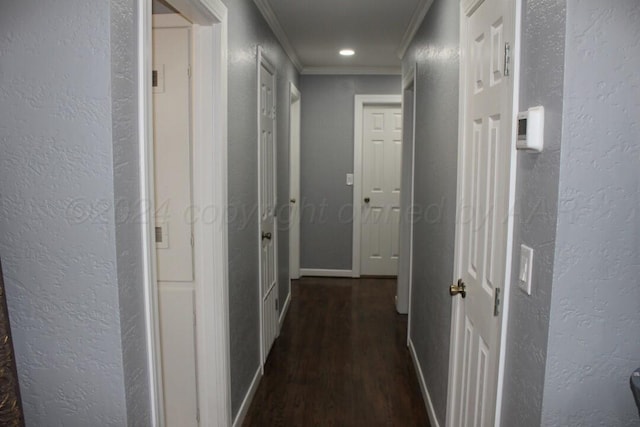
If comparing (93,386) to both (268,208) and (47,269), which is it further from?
(268,208)

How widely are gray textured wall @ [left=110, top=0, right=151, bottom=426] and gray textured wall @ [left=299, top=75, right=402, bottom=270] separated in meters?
4.34

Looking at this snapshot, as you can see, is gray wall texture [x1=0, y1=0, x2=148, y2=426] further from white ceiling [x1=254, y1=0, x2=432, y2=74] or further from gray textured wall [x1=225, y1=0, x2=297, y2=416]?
white ceiling [x1=254, y1=0, x2=432, y2=74]

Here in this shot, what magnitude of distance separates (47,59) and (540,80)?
1.20 meters

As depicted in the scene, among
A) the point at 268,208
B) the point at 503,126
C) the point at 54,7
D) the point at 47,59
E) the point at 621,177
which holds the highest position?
the point at 54,7

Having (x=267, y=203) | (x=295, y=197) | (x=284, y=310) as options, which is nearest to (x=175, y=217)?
(x=267, y=203)

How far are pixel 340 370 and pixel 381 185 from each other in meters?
2.80

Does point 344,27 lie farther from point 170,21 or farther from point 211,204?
point 211,204

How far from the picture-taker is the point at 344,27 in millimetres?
3617

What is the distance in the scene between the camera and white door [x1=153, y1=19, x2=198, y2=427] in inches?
84.7

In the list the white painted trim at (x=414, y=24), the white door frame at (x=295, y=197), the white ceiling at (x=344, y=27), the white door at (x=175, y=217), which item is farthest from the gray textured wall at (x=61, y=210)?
the white door frame at (x=295, y=197)

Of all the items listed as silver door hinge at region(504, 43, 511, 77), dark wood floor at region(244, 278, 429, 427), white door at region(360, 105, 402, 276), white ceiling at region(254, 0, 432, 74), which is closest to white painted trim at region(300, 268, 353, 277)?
white door at region(360, 105, 402, 276)

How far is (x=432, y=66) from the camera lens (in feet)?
8.93

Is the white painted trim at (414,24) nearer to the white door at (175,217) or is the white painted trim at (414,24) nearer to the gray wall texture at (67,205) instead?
the white door at (175,217)

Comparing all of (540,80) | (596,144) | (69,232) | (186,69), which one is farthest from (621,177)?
(186,69)
